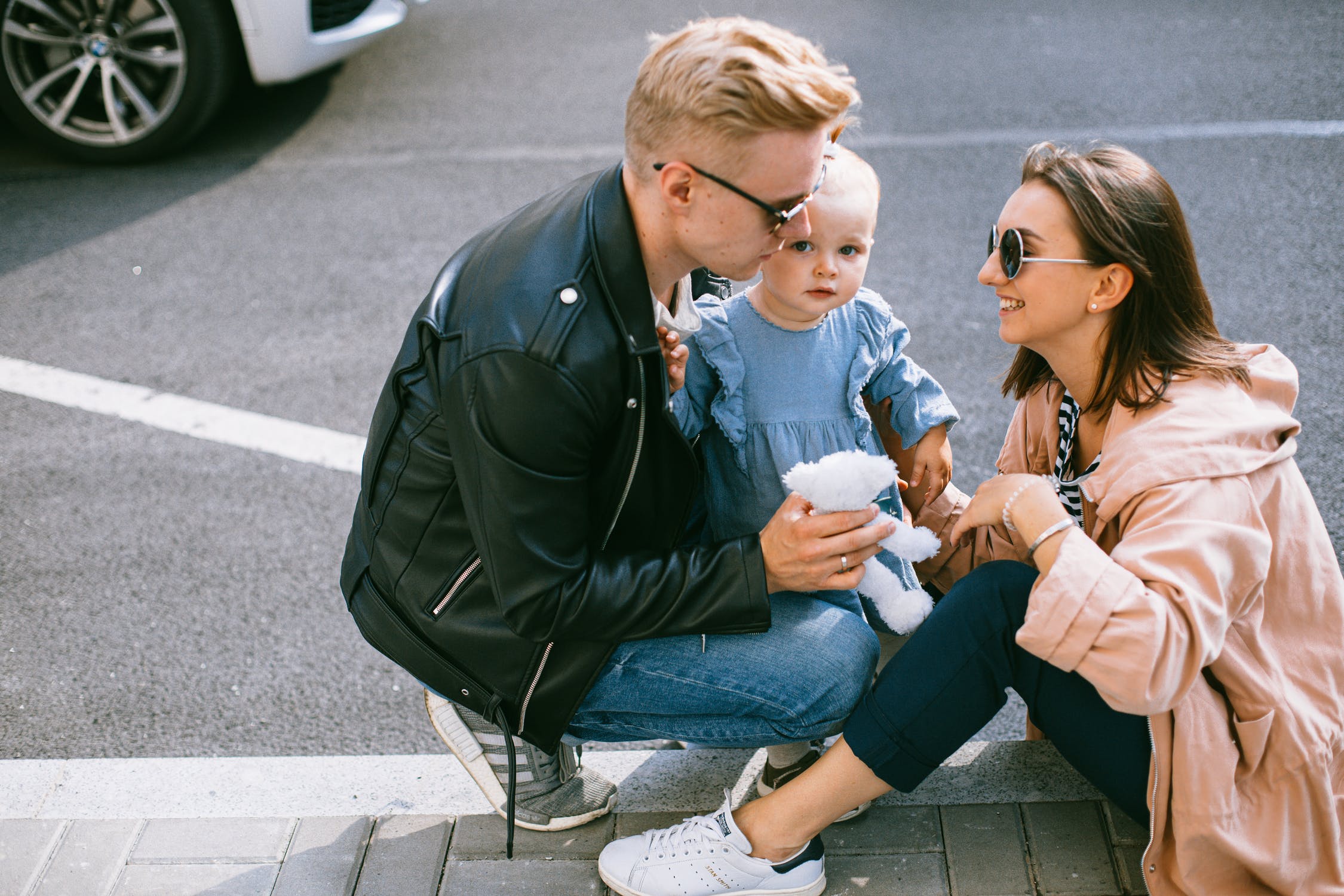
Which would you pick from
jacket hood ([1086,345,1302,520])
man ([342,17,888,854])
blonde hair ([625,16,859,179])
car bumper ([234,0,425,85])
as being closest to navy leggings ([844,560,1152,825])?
man ([342,17,888,854])

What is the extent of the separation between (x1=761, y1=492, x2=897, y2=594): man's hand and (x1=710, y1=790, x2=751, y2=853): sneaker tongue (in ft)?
1.60

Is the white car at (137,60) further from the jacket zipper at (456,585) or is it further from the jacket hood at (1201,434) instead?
the jacket hood at (1201,434)

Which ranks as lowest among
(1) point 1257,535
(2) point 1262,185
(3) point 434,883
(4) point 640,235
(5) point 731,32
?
(2) point 1262,185

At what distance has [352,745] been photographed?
2939 mm

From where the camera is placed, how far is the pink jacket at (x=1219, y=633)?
1878mm

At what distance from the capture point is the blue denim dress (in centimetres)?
246

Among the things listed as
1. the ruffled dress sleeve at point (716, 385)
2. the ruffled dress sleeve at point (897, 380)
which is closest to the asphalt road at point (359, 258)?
the ruffled dress sleeve at point (716, 385)

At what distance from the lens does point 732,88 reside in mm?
1878

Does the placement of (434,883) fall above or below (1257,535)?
below

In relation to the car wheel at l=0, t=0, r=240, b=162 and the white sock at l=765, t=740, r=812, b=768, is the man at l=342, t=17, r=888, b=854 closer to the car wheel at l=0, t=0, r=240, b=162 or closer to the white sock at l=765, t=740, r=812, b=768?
the white sock at l=765, t=740, r=812, b=768

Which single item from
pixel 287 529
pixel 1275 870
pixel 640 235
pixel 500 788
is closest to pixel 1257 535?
pixel 1275 870

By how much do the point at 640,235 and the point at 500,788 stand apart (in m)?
1.22

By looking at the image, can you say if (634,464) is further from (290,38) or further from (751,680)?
(290,38)

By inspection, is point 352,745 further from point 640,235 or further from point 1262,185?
point 1262,185
